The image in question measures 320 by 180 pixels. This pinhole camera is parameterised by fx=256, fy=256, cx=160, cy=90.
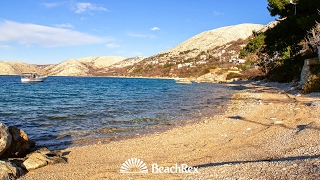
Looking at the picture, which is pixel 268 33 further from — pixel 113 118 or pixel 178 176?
pixel 178 176

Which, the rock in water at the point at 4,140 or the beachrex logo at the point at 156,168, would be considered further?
the rock in water at the point at 4,140

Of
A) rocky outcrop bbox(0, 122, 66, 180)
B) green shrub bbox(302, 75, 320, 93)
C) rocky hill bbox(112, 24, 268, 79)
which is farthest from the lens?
rocky hill bbox(112, 24, 268, 79)

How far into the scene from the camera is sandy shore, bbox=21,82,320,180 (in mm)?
4777

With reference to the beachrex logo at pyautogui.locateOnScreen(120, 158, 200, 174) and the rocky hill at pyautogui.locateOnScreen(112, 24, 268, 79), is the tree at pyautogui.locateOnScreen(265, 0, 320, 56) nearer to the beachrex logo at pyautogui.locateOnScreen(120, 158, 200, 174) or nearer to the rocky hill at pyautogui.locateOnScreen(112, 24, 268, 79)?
the beachrex logo at pyautogui.locateOnScreen(120, 158, 200, 174)

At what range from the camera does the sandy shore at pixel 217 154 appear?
478 cm

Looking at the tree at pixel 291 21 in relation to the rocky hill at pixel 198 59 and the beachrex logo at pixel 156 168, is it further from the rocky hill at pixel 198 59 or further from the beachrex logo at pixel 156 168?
the rocky hill at pixel 198 59

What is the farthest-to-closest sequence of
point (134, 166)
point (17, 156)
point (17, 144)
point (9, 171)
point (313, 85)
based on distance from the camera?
point (313, 85)
point (17, 144)
point (17, 156)
point (134, 166)
point (9, 171)

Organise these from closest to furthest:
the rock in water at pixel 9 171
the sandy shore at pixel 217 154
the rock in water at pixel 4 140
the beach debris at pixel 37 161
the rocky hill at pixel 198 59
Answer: the sandy shore at pixel 217 154, the rock in water at pixel 9 171, the beach debris at pixel 37 161, the rock in water at pixel 4 140, the rocky hill at pixel 198 59

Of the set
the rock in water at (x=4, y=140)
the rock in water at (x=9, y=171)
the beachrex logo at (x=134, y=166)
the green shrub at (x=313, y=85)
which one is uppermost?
the green shrub at (x=313, y=85)

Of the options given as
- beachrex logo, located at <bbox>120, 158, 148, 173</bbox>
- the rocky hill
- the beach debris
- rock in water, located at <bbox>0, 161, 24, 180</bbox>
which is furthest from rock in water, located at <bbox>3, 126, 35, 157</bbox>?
the rocky hill

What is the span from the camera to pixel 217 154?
23.2 ft

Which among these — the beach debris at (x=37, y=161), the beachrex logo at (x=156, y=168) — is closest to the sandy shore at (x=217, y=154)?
the beachrex logo at (x=156, y=168)

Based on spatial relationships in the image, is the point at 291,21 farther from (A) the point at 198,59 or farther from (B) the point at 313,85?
(A) the point at 198,59

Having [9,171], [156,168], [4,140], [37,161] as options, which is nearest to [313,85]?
[156,168]
